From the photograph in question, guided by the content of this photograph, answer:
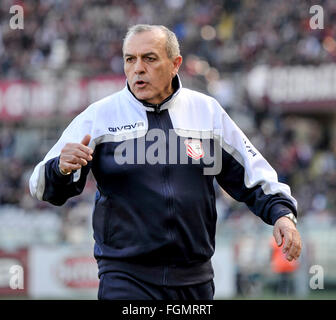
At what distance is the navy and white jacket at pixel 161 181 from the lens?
18.1ft

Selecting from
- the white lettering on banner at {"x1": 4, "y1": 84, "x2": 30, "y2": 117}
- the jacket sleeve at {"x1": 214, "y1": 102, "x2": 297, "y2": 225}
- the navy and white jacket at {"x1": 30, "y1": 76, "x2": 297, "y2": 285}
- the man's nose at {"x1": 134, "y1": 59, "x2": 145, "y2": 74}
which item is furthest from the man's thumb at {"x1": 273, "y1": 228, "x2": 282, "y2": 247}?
A: the white lettering on banner at {"x1": 4, "y1": 84, "x2": 30, "y2": 117}

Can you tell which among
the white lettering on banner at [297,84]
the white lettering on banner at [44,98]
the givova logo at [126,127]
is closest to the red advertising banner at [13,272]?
the white lettering on banner at [44,98]

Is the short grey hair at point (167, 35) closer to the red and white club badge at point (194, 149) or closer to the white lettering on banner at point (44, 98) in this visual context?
the red and white club badge at point (194, 149)

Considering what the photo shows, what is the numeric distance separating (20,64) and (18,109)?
5.39 ft

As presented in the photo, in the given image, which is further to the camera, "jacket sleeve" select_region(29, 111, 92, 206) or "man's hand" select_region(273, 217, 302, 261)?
"jacket sleeve" select_region(29, 111, 92, 206)

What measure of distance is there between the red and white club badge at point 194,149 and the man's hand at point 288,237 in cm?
60

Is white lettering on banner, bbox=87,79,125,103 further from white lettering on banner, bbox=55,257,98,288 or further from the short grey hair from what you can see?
the short grey hair

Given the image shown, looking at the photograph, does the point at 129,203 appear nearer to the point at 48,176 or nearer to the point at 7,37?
the point at 48,176

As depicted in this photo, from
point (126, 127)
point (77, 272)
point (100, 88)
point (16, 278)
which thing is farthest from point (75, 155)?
point (100, 88)

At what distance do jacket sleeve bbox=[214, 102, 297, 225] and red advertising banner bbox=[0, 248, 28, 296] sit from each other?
36.0ft

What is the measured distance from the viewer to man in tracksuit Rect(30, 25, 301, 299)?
550 cm

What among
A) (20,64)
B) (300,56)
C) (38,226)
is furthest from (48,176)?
(20,64)

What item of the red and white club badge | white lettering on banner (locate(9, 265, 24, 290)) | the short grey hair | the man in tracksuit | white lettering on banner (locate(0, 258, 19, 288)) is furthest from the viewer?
white lettering on banner (locate(0, 258, 19, 288))

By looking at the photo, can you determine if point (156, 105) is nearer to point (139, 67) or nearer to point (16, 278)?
point (139, 67)
